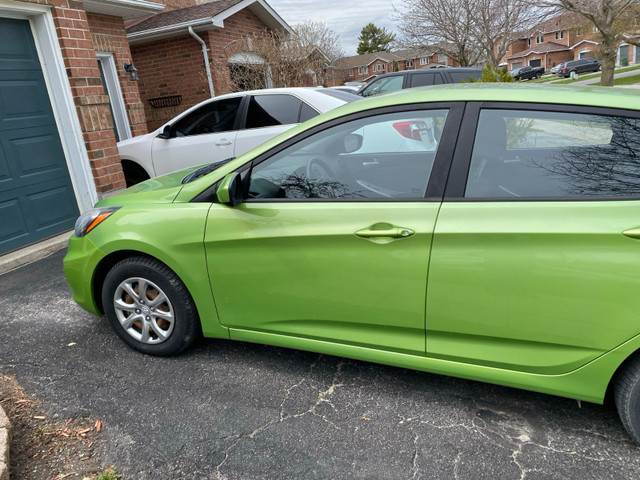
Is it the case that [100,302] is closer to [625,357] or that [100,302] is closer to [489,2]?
[625,357]

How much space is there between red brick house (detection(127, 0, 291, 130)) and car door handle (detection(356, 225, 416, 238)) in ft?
32.4

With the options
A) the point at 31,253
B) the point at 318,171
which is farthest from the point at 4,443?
the point at 31,253

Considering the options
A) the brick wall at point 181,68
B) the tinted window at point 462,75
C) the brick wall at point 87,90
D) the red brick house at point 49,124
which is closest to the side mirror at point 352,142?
the red brick house at point 49,124

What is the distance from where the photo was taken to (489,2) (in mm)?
18188

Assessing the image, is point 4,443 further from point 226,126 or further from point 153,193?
point 226,126

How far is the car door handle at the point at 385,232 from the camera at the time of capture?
2193 mm

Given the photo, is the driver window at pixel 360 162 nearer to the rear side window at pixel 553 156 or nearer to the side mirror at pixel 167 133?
the rear side window at pixel 553 156

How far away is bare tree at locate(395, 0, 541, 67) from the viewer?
1820cm

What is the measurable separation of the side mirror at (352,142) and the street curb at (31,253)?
4.28 meters

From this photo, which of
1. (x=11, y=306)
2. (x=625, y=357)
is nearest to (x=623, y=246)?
(x=625, y=357)

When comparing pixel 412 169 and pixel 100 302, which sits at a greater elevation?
pixel 412 169

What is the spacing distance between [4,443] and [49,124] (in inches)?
181

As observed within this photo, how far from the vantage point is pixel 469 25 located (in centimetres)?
1902

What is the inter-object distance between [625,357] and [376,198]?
1.30 m
